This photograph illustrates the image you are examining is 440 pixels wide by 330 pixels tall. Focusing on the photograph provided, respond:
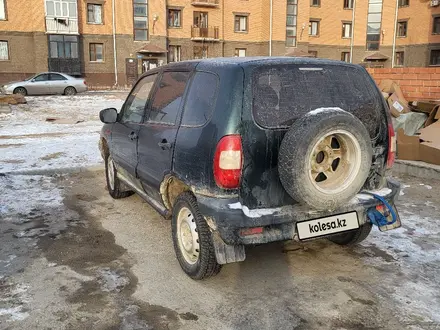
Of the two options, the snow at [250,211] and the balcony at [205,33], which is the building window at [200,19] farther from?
the snow at [250,211]

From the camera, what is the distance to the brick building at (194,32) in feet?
117

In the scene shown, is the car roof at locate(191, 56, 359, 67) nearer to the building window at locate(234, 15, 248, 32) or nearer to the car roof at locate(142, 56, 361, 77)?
the car roof at locate(142, 56, 361, 77)

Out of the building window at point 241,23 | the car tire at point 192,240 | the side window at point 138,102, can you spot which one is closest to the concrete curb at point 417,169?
the side window at point 138,102

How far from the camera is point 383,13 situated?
49.6 m

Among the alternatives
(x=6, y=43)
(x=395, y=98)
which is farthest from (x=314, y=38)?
(x=395, y=98)

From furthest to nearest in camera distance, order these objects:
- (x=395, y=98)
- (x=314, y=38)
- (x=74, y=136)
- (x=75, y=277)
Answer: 1. (x=314, y=38)
2. (x=74, y=136)
3. (x=395, y=98)
4. (x=75, y=277)

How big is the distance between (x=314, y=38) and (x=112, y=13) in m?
22.7

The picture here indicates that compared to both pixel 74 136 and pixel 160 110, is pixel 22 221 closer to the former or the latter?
pixel 160 110

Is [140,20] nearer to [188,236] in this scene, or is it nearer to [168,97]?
[168,97]

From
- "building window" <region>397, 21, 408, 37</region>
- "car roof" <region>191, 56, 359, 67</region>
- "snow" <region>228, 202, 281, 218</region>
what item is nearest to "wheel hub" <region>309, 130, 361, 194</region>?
"snow" <region>228, 202, 281, 218</region>

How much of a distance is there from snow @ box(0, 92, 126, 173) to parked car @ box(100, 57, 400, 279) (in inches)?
193

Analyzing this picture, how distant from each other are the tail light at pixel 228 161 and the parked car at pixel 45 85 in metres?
25.4

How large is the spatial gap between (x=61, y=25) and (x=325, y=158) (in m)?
37.3

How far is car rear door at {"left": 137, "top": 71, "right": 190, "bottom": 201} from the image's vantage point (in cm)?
383
